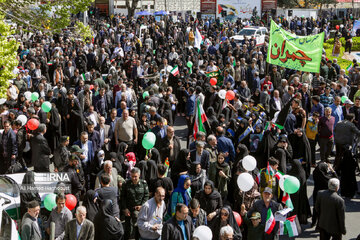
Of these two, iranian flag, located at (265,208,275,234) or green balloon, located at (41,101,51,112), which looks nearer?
iranian flag, located at (265,208,275,234)

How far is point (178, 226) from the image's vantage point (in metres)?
6.89

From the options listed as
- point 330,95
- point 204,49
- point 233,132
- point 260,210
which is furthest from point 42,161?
point 204,49

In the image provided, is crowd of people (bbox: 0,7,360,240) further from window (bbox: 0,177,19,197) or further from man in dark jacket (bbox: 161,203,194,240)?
window (bbox: 0,177,19,197)

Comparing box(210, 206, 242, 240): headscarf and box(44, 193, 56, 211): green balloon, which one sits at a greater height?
box(44, 193, 56, 211): green balloon

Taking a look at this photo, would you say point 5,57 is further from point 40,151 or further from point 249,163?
point 249,163

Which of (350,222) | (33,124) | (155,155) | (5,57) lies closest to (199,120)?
(155,155)

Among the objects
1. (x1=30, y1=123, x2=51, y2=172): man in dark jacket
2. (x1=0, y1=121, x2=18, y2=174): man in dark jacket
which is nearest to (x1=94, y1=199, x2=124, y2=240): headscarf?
(x1=30, y1=123, x2=51, y2=172): man in dark jacket

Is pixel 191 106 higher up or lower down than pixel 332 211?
higher up

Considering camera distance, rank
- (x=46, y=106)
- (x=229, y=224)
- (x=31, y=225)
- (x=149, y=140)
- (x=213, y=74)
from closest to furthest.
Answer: (x=31, y=225) → (x=229, y=224) → (x=149, y=140) → (x=46, y=106) → (x=213, y=74)

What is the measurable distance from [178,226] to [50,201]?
201 centimetres

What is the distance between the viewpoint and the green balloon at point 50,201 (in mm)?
7719

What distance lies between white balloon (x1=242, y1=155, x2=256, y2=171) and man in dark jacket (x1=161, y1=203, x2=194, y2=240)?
5.69 ft

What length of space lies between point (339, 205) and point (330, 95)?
6504mm

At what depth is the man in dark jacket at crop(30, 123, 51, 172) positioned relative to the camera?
1032 cm
